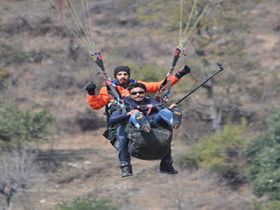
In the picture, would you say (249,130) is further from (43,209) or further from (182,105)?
(43,209)

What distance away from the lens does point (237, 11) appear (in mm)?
32188

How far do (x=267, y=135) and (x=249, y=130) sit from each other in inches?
135

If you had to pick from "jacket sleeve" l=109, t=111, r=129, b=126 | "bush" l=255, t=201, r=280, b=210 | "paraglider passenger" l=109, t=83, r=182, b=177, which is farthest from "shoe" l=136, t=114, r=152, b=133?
"bush" l=255, t=201, r=280, b=210

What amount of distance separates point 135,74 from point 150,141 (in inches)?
813

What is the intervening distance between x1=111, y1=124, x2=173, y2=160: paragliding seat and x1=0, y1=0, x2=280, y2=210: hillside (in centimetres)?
1448

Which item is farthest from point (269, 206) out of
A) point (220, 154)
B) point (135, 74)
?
point (135, 74)

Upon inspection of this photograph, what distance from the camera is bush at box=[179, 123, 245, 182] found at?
28.8m

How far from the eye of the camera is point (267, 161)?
27.8 meters

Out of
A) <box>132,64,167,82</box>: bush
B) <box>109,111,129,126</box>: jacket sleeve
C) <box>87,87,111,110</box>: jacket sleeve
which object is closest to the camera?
<box>109,111,129,126</box>: jacket sleeve

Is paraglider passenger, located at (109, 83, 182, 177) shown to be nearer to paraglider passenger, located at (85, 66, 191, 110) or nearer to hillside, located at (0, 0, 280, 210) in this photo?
paraglider passenger, located at (85, 66, 191, 110)

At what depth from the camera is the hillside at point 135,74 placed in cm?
2747

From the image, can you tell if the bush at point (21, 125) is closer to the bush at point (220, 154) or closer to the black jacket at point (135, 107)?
the bush at point (220, 154)

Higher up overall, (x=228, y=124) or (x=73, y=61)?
(x=73, y=61)

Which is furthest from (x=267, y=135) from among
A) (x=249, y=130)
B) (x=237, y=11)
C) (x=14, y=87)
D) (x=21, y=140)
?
(x=14, y=87)
